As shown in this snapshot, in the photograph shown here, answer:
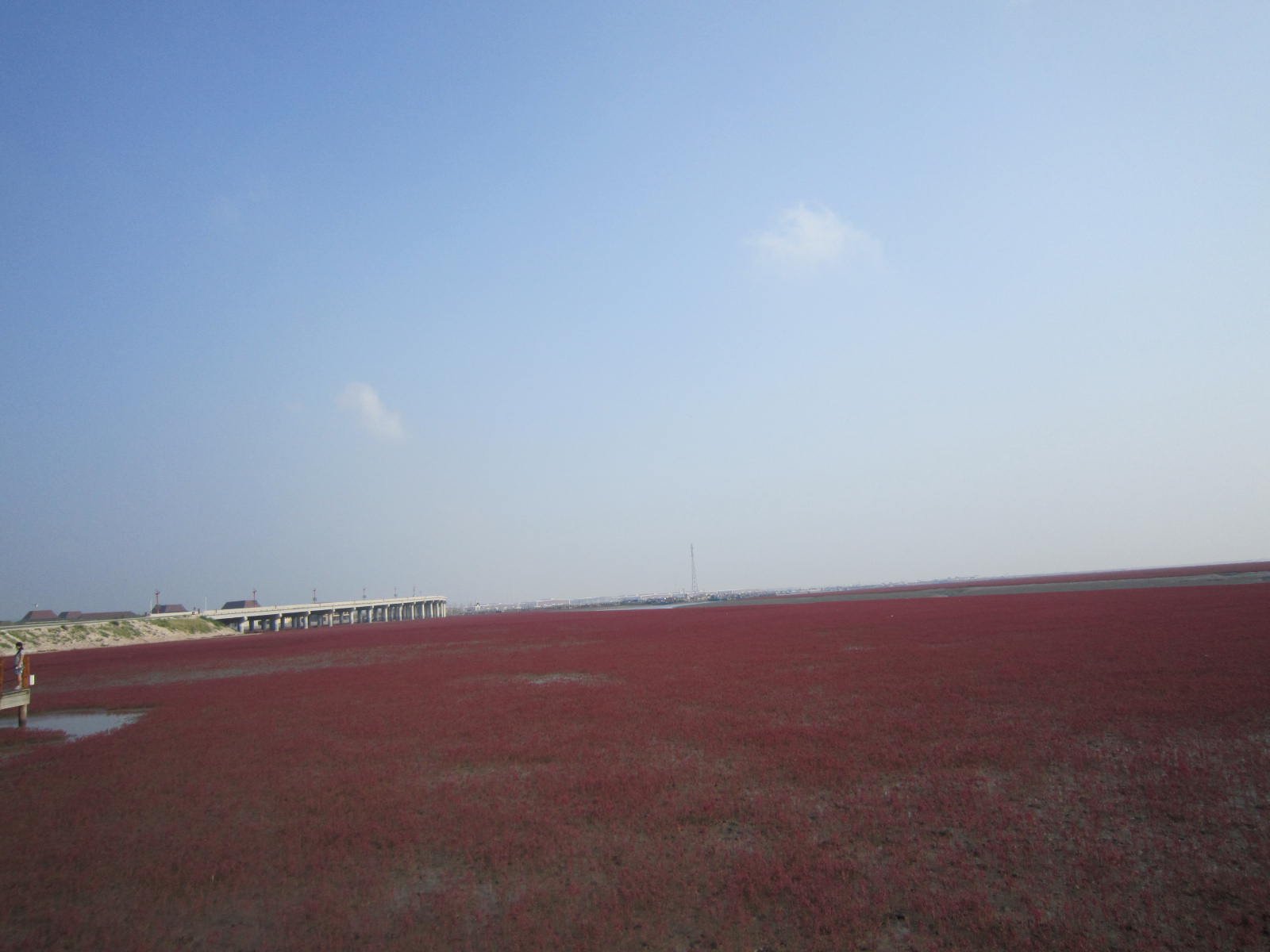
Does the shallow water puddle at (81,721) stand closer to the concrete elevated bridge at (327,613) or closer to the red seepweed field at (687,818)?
the red seepweed field at (687,818)

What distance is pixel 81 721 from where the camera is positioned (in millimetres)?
19750

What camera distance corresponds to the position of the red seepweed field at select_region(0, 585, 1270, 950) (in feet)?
19.6

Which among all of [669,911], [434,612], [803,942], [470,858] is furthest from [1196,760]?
[434,612]

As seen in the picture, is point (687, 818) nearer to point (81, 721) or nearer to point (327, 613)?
point (81, 721)

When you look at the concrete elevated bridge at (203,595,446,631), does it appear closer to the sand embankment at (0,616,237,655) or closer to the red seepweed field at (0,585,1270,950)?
the sand embankment at (0,616,237,655)

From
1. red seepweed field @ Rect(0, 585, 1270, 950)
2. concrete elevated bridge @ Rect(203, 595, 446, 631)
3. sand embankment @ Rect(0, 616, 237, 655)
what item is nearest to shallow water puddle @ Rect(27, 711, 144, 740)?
red seepweed field @ Rect(0, 585, 1270, 950)

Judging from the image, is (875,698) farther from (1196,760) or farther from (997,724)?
(1196,760)

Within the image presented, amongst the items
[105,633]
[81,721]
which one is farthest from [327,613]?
[81,721]

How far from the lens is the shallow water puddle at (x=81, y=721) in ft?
59.3

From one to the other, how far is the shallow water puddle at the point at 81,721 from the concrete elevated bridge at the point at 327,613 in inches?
3560

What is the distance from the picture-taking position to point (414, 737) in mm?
14625

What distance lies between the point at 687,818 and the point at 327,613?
142 metres

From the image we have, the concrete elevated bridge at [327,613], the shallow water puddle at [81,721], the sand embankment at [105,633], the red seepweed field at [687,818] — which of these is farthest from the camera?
the concrete elevated bridge at [327,613]

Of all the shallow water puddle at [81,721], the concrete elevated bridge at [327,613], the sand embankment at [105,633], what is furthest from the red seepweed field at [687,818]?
the concrete elevated bridge at [327,613]
